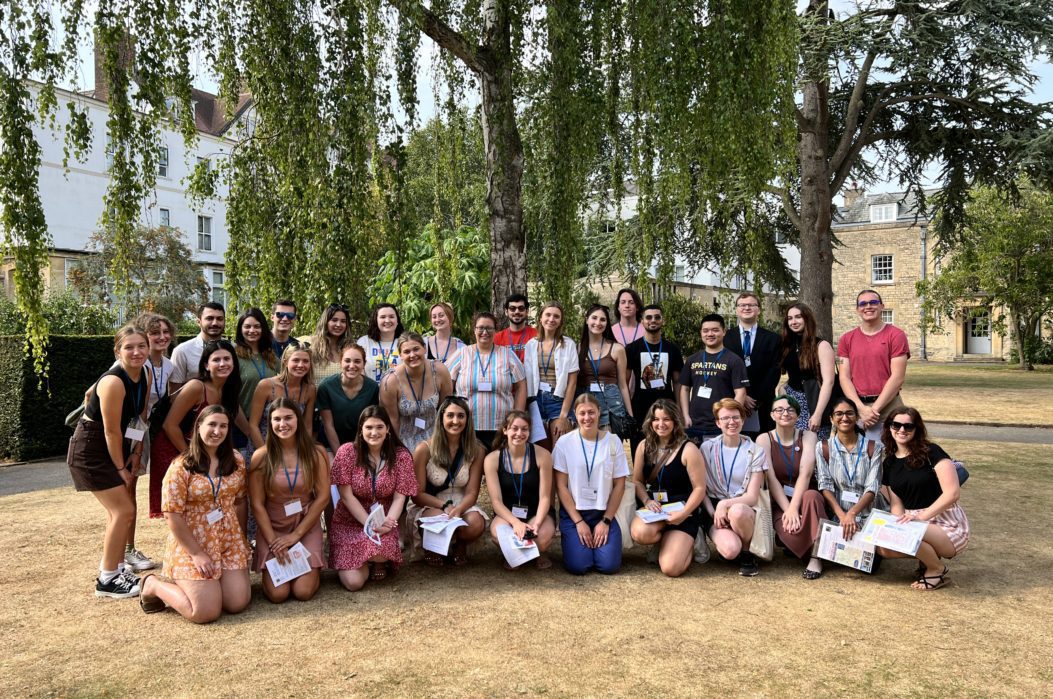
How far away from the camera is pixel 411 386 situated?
17.3 feet

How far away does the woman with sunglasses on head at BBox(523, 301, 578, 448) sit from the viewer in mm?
5594

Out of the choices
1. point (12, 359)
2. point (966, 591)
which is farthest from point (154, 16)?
point (12, 359)

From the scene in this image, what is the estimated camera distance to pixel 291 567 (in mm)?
4332

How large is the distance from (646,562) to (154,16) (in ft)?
15.3

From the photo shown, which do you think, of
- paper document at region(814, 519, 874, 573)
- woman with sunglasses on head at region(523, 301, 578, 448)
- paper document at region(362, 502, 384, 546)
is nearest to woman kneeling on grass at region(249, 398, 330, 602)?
paper document at region(362, 502, 384, 546)

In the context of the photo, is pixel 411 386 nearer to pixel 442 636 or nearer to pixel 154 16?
pixel 442 636

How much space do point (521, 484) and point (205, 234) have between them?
31216 millimetres

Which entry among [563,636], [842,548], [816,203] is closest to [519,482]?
[563,636]

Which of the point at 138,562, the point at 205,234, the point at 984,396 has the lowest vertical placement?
the point at 984,396

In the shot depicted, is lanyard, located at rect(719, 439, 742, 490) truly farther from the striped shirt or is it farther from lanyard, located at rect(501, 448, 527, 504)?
the striped shirt

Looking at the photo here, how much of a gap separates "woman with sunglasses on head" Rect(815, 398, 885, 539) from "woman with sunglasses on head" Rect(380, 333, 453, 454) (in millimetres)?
2640

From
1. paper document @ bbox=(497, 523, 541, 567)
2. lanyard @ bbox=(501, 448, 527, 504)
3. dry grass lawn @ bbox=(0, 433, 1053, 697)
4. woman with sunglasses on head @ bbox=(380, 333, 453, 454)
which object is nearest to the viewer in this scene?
dry grass lawn @ bbox=(0, 433, 1053, 697)

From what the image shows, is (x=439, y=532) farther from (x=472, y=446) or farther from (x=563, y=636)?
(x=563, y=636)

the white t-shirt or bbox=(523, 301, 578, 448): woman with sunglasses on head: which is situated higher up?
bbox=(523, 301, 578, 448): woman with sunglasses on head
